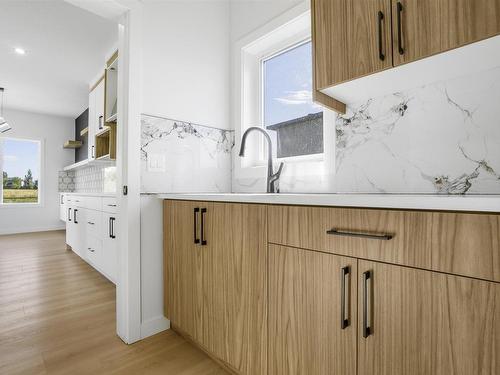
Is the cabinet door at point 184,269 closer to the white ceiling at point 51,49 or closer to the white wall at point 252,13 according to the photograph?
the white wall at point 252,13

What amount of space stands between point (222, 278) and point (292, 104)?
4.30 ft

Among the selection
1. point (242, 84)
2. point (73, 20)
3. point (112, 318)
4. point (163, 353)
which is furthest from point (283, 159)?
point (73, 20)

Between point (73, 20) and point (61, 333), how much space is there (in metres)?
2.89

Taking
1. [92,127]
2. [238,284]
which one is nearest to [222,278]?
[238,284]

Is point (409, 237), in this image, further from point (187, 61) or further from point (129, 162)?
point (187, 61)

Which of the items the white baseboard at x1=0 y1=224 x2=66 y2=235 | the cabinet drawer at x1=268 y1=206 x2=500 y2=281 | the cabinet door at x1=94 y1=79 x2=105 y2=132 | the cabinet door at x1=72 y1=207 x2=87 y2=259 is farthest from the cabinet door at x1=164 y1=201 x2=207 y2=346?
the white baseboard at x1=0 y1=224 x2=66 y2=235

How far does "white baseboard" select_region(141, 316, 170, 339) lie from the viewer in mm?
1678

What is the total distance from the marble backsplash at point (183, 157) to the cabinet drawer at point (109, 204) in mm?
986

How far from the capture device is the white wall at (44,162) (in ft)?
18.7

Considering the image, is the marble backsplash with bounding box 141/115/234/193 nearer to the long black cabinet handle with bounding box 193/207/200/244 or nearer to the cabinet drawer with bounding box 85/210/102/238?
the long black cabinet handle with bounding box 193/207/200/244

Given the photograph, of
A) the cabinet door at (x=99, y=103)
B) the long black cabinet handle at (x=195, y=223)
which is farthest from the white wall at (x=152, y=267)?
the cabinet door at (x=99, y=103)

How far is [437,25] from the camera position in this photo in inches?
35.0

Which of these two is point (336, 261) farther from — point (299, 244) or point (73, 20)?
point (73, 20)

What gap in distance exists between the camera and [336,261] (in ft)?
2.86
